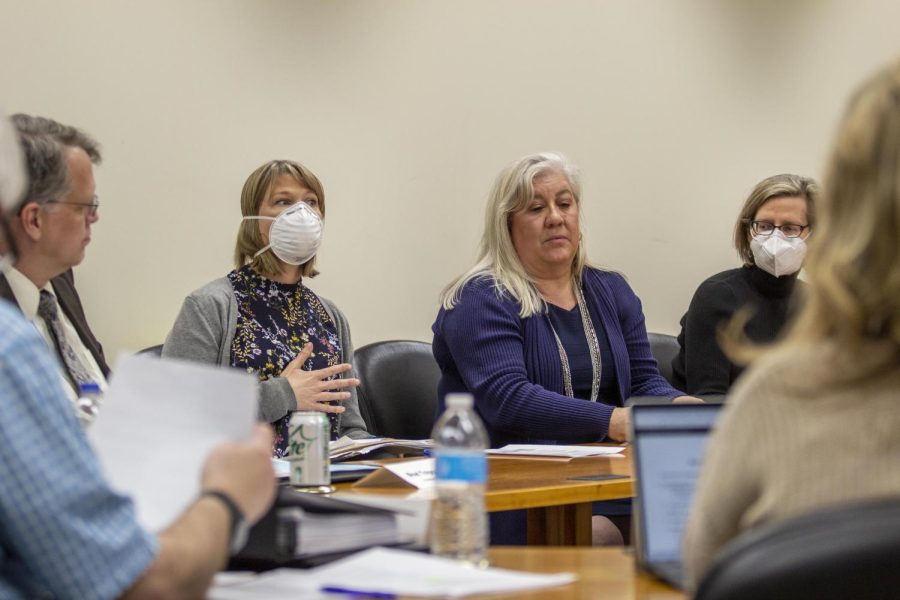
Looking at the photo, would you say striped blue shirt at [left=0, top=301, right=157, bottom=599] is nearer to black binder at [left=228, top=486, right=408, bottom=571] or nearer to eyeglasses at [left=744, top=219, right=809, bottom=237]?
black binder at [left=228, top=486, right=408, bottom=571]

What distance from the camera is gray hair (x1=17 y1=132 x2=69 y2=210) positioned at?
2.43 m

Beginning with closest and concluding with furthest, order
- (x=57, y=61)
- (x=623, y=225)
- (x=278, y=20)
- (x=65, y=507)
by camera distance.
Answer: (x=65, y=507) < (x=57, y=61) < (x=278, y=20) < (x=623, y=225)

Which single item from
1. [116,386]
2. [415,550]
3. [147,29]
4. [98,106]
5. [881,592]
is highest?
[147,29]

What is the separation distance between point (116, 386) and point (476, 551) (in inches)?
22.6

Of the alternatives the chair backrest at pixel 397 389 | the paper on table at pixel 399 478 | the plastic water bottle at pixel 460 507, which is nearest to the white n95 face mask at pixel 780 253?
the chair backrest at pixel 397 389

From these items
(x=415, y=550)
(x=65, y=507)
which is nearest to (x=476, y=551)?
(x=415, y=550)

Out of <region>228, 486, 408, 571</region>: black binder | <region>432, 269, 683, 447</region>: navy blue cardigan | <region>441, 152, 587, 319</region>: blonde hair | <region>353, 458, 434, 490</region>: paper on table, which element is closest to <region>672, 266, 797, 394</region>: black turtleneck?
<region>432, 269, 683, 447</region>: navy blue cardigan

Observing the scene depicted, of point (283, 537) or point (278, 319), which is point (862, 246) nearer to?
point (283, 537)

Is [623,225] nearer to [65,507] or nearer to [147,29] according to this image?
Answer: [147,29]

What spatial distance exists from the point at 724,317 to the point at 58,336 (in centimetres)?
242

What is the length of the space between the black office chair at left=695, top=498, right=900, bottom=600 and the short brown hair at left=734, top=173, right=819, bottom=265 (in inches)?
138

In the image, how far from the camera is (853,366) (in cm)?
107

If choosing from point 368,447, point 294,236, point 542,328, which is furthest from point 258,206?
point 368,447

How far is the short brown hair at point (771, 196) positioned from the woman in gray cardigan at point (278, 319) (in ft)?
5.22
